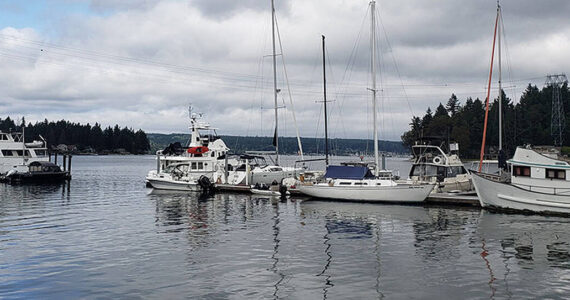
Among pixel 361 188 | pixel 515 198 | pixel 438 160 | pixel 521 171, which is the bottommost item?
pixel 515 198

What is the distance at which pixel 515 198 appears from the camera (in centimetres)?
3500

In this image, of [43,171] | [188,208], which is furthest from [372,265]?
[43,171]

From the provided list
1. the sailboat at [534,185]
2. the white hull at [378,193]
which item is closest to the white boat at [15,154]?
the white hull at [378,193]

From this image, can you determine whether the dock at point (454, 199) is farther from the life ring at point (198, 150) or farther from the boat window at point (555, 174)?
the life ring at point (198, 150)

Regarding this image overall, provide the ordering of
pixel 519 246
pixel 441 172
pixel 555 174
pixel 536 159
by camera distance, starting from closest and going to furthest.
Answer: pixel 519 246 → pixel 555 174 → pixel 536 159 → pixel 441 172

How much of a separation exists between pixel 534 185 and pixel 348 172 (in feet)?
50.6

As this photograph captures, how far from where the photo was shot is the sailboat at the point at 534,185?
33562mm

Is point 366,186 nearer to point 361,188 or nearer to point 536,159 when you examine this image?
point 361,188

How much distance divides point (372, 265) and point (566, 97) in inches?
6751

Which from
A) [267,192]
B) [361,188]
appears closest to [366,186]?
[361,188]

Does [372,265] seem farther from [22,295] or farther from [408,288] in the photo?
[22,295]

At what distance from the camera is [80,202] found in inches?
1753

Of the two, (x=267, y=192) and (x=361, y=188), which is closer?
(x=361, y=188)

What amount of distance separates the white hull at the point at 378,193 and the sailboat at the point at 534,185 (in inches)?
222
